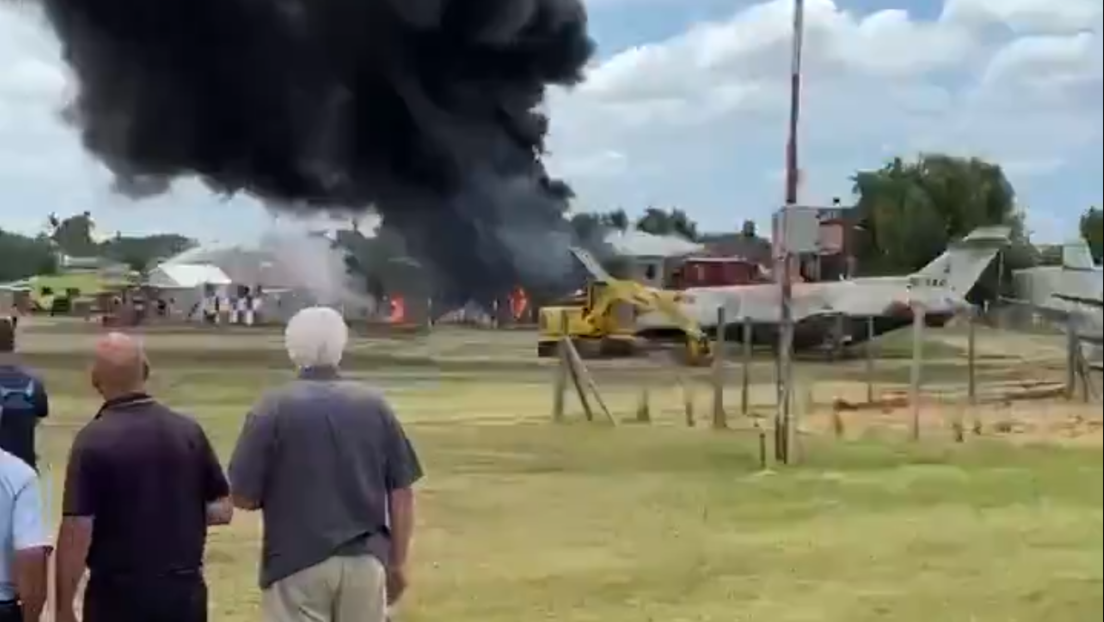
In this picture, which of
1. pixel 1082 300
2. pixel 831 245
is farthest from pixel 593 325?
pixel 1082 300

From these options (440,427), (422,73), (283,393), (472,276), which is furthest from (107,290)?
(283,393)

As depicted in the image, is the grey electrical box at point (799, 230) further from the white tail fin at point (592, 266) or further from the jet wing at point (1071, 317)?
the jet wing at point (1071, 317)

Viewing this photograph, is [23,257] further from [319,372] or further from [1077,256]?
[1077,256]

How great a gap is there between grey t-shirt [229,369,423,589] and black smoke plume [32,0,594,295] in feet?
32.2

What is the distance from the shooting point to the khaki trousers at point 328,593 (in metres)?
4.79

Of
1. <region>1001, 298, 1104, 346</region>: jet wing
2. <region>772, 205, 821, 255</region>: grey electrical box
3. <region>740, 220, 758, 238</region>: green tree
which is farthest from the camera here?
<region>740, 220, 758, 238</region>: green tree

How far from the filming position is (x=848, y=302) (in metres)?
12.7

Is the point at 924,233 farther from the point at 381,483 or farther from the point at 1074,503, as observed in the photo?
the point at 381,483

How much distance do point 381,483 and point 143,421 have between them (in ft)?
2.14

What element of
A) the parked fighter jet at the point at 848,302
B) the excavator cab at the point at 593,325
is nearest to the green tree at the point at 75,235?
the excavator cab at the point at 593,325

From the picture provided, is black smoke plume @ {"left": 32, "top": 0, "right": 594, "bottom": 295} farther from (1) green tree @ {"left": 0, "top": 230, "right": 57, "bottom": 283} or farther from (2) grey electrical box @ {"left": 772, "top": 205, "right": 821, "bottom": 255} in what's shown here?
(2) grey electrical box @ {"left": 772, "top": 205, "right": 821, "bottom": 255}

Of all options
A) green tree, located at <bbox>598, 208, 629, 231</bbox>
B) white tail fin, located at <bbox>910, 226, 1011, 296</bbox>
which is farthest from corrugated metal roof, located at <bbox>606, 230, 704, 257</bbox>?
white tail fin, located at <bbox>910, 226, 1011, 296</bbox>

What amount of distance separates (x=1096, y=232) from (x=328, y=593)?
2195 millimetres

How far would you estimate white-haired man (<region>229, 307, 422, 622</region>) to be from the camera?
4.75 m
